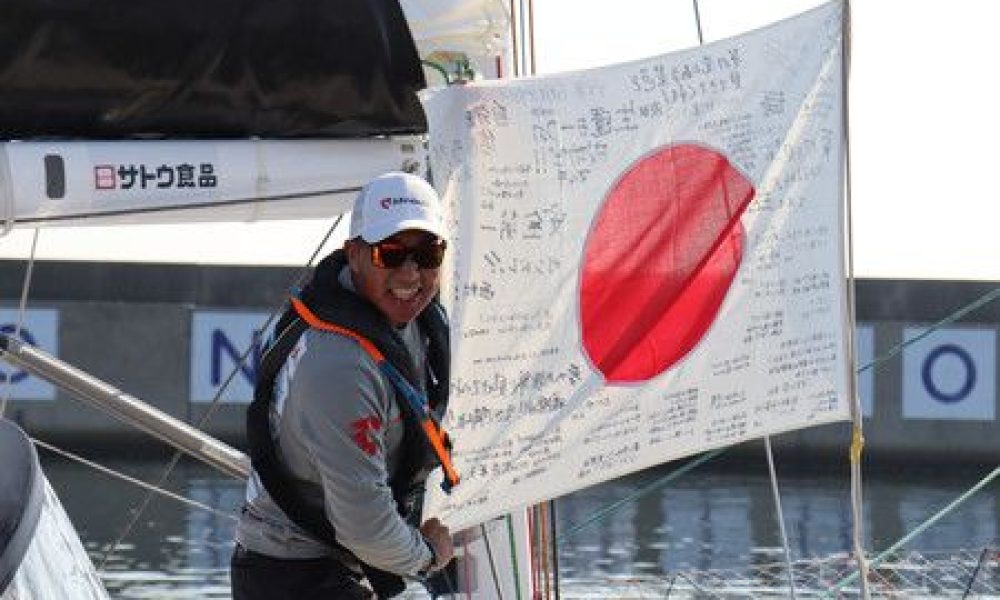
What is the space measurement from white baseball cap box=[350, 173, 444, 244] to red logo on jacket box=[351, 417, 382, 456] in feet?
0.90

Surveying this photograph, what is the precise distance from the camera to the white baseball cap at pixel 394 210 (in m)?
3.99

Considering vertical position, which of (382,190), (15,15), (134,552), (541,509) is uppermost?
(15,15)

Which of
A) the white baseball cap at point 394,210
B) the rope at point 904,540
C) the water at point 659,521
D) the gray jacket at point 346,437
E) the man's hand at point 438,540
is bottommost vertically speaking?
the water at point 659,521

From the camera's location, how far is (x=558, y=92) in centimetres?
543

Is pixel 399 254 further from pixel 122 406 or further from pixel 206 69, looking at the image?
pixel 122 406

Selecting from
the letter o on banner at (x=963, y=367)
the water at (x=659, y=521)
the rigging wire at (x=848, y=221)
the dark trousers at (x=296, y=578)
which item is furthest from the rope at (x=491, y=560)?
the letter o on banner at (x=963, y=367)

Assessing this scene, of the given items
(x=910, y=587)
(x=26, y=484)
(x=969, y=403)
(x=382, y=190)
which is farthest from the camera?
(x=969, y=403)

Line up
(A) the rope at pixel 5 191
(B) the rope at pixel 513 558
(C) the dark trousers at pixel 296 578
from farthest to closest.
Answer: (A) the rope at pixel 5 191 < (B) the rope at pixel 513 558 < (C) the dark trousers at pixel 296 578

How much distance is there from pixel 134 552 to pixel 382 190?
10.4 metres

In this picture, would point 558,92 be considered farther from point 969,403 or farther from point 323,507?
point 969,403

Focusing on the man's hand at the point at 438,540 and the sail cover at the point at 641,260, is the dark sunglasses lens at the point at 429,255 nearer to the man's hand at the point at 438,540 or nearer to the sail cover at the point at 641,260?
the man's hand at the point at 438,540

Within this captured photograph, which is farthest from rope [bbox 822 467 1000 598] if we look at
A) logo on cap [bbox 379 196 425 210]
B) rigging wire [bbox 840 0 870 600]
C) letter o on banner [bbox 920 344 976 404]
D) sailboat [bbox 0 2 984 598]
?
letter o on banner [bbox 920 344 976 404]

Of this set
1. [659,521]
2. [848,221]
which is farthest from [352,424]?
[659,521]

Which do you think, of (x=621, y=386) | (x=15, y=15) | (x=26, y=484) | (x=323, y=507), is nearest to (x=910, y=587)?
(x=621, y=386)
